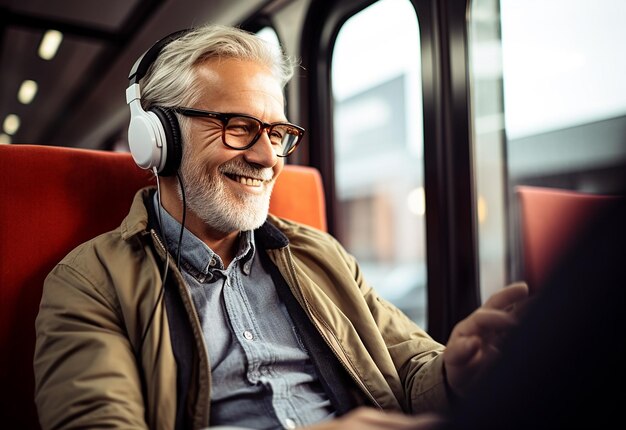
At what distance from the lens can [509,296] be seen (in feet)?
2.88

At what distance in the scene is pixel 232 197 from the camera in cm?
119

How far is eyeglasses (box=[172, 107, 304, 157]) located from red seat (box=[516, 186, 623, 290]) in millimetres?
942

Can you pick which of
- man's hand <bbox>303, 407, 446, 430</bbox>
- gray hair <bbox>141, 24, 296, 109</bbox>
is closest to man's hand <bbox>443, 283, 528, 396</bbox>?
man's hand <bbox>303, 407, 446, 430</bbox>

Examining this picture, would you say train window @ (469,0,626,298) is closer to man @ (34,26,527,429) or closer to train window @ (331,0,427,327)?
train window @ (331,0,427,327)

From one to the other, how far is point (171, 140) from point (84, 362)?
478 millimetres

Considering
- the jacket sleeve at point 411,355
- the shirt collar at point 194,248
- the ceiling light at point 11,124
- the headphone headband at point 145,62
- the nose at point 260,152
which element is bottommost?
the jacket sleeve at point 411,355

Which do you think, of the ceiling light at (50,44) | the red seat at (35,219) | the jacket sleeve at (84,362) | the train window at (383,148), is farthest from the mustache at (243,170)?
the ceiling light at (50,44)

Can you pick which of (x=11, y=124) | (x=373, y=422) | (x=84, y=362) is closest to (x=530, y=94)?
(x=373, y=422)

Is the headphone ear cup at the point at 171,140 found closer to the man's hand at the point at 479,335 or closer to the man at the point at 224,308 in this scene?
the man at the point at 224,308

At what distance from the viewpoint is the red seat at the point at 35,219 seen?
108 cm

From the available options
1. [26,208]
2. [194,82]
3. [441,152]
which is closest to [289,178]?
[194,82]

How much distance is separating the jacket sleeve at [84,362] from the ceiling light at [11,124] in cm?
Result: 698

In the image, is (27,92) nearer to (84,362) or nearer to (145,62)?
(145,62)

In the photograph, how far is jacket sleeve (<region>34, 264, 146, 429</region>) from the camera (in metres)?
0.83
